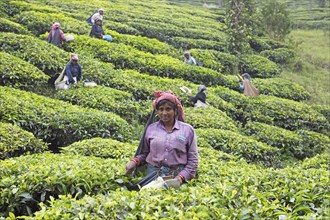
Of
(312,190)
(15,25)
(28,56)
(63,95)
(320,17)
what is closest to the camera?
(312,190)

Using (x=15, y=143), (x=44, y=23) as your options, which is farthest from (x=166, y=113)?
(x=44, y=23)

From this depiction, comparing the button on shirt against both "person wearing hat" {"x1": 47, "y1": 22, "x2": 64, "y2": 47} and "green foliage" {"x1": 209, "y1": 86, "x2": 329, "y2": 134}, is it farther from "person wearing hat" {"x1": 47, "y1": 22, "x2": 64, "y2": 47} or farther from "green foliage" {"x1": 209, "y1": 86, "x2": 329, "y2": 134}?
"person wearing hat" {"x1": 47, "y1": 22, "x2": 64, "y2": 47}

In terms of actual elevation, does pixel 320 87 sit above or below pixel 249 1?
below

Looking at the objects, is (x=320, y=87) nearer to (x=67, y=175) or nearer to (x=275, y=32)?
(x=275, y=32)

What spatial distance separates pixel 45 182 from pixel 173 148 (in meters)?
1.62

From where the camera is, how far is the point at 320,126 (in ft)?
45.0

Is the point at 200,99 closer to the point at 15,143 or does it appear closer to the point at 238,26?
the point at 15,143

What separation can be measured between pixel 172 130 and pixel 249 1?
18149mm

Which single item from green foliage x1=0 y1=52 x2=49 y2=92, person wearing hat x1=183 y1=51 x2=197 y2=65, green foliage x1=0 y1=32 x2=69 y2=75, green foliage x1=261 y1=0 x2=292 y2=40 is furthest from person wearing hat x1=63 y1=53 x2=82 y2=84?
green foliage x1=261 y1=0 x2=292 y2=40

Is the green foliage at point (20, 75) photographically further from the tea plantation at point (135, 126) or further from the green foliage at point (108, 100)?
the green foliage at point (108, 100)

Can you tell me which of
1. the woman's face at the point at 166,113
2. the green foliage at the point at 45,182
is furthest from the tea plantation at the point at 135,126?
the woman's face at the point at 166,113

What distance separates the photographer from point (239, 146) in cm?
913

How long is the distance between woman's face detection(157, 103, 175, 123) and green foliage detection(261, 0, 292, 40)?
22.1m

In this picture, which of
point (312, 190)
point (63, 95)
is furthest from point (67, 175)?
point (63, 95)
